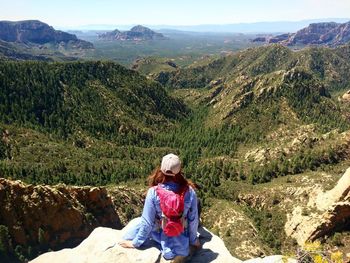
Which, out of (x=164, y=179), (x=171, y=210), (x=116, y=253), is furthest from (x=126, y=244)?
(x=164, y=179)

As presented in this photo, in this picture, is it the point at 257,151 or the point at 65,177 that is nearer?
the point at 65,177

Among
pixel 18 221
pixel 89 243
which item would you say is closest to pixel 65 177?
pixel 18 221

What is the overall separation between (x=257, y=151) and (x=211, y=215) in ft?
161

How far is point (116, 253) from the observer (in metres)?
16.4

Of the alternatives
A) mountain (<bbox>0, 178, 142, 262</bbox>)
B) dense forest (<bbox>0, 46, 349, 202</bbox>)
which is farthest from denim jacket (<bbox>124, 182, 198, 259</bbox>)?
dense forest (<bbox>0, 46, 349, 202</bbox>)

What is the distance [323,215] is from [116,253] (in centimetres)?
5407

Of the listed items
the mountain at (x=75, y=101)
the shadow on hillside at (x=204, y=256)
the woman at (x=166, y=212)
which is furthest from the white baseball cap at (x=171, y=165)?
the mountain at (x=75, y=101)

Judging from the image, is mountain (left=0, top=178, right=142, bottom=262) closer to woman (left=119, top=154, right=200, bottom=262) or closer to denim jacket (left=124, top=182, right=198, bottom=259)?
denim jacket (left=124, top=182, right=198, bottom=259)

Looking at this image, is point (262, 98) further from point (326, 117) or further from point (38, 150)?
point (38, 150)

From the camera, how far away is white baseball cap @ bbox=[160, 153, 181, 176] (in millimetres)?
15906

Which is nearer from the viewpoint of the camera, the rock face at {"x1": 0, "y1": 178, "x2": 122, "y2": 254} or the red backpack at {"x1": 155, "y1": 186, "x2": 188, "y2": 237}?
the red backpack at {"x1": 155, "y1": 186, "x2": 188, "y2": 237}

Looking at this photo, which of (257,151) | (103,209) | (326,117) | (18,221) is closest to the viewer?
(18,221)

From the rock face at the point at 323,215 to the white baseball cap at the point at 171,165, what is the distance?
51.1 m

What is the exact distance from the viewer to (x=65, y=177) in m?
96.6
